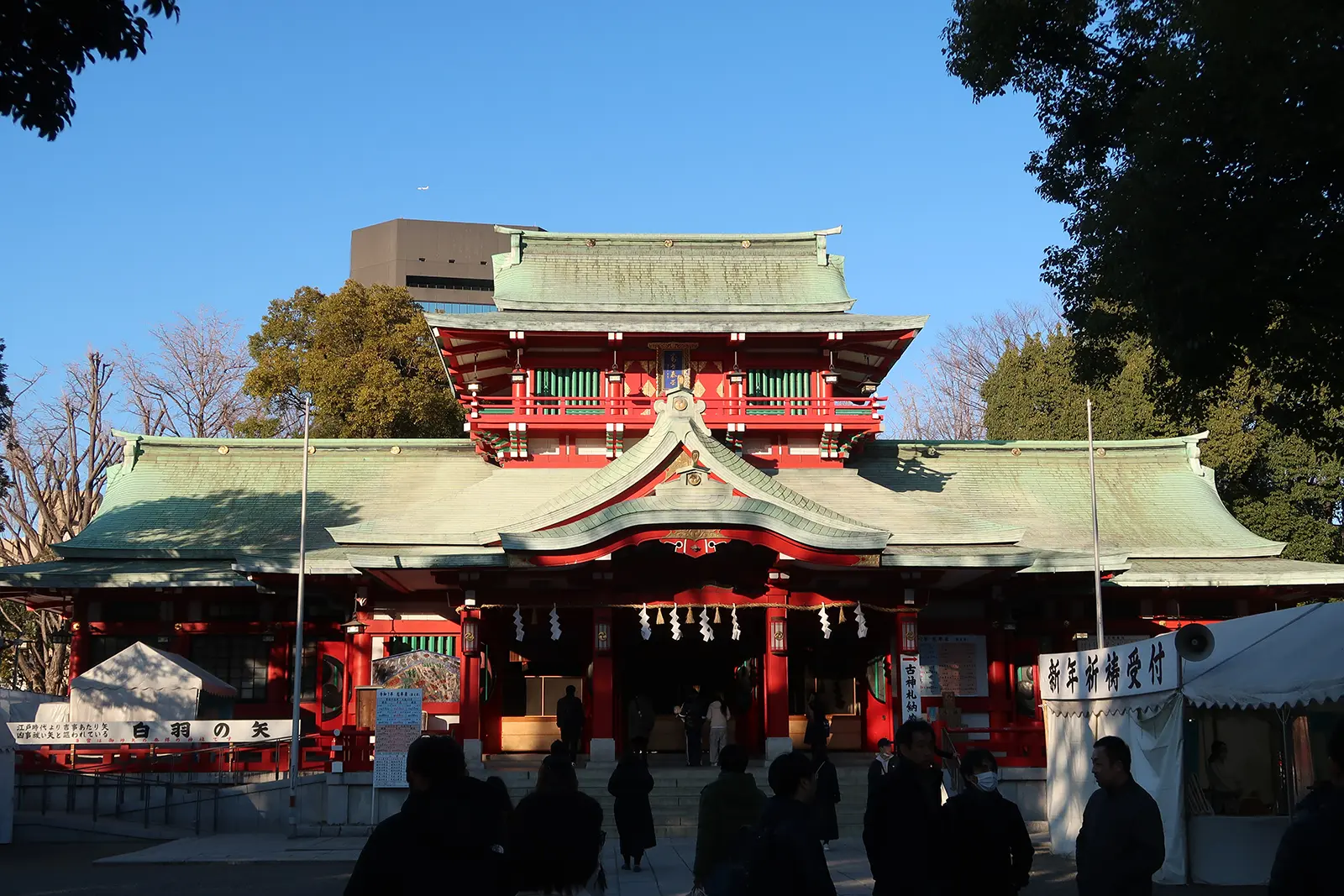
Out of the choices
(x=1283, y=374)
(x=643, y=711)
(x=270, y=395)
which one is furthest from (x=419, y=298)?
(x=1283, y=374)

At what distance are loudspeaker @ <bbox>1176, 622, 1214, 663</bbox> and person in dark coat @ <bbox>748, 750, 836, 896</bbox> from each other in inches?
327

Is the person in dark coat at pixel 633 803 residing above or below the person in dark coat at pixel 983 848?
below

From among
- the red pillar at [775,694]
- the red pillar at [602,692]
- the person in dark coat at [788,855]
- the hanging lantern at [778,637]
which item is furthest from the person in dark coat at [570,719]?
the person in dark coat at [788,855]

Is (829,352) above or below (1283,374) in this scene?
above

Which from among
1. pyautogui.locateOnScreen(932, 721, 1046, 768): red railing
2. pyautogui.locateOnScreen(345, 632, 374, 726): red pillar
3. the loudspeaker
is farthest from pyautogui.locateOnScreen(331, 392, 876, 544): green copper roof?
the loudspeaker

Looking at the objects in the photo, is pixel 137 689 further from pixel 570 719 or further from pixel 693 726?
pixel 693 726

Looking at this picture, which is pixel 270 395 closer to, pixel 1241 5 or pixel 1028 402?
pixel 1028 402

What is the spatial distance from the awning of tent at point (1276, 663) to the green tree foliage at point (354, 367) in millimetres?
31156

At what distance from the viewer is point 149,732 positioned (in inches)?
947

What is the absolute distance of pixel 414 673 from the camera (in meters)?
27.1

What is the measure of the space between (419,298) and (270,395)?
57.6 m

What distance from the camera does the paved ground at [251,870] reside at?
628 inches

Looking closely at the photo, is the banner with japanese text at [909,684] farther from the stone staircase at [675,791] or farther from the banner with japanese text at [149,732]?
the banner with japanese text at [149,732]

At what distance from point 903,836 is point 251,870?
13.1 metres
